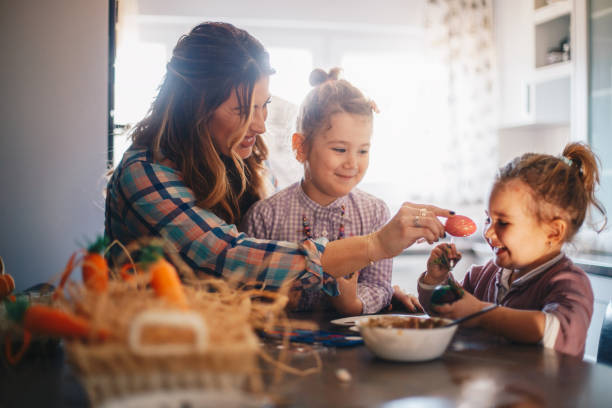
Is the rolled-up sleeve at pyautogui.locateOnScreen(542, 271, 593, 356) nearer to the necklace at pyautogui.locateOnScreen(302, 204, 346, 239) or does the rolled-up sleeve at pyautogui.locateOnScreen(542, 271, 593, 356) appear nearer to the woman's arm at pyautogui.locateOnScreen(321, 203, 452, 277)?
the woman's arm at pyautogui.locateOnScreen(321, 203, 452, 277)

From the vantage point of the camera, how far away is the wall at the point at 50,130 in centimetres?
260

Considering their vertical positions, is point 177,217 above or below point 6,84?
below

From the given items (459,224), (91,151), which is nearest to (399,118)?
(91,151)

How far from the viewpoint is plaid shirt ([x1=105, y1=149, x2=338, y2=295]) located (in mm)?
1222

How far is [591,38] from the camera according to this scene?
119 inches

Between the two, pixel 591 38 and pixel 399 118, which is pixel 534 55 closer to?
pixel 591 38

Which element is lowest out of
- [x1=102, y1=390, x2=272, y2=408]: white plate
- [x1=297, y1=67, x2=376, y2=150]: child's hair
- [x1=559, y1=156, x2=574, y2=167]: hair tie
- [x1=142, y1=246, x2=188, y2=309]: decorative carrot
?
[x1=102, y1=390, x2=272, y2=408]: white plate

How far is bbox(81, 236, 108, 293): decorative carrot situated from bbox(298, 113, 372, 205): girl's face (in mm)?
960

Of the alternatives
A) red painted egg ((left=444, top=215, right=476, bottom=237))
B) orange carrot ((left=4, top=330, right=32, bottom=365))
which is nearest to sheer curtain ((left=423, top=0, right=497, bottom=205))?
red painted egg ((left=444, top=215, right=476, bottom=237))

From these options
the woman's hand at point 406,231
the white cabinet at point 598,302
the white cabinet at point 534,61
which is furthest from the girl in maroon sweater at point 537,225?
the white cabinet at point 534,61

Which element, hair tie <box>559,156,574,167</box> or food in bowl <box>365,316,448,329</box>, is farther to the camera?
hair tie <box>559,156,574,167</box>

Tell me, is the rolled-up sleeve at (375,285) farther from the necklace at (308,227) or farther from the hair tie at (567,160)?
the hair tie at (567,160)

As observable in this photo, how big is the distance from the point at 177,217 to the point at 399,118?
3.20 meters

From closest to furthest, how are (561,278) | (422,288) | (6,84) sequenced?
(561,278), (422,288), (6,84)
